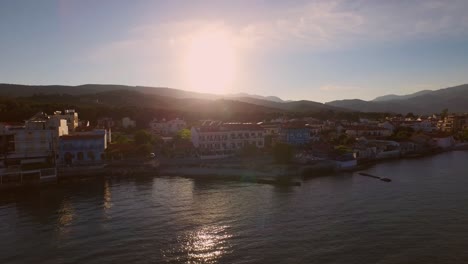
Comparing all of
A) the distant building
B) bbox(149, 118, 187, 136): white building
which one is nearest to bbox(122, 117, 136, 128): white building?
the distant building

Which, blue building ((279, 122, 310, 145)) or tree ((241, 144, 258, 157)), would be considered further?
blue building ((279, 122, 310, 145))

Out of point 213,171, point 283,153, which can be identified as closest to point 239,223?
point 213,171

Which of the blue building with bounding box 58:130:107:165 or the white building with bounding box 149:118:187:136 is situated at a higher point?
the white building with bounding box 149:118:187:136

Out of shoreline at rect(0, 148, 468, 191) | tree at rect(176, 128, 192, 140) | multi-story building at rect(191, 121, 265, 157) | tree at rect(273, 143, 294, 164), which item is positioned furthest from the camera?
tree at rect(176, 128, 192, 140)

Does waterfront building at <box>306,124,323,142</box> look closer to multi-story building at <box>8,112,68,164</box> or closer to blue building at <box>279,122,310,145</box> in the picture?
blue building at <box>279,122,310,145</box>

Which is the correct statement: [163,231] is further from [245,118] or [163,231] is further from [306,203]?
[245,118]

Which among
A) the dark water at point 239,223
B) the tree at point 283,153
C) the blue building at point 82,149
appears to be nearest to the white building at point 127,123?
the blue building at point 82,149

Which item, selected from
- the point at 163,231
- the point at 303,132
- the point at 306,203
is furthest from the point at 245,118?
the point at 163,231
